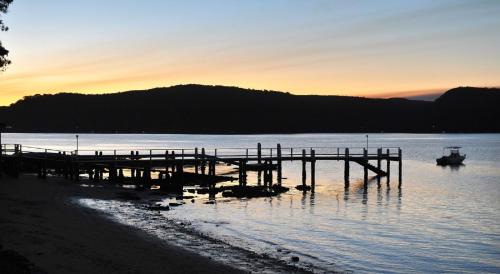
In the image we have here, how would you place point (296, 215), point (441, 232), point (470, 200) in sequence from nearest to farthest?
1. point (441, 232)
2. point (296, 215)
3. point (470, 200)

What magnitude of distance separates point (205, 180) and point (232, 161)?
2.97m

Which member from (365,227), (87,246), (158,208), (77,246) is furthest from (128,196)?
(77,246)

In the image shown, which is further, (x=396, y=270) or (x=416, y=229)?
(x=416, y=229)

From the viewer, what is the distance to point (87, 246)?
59.6 feet

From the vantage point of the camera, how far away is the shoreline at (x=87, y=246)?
15.4m

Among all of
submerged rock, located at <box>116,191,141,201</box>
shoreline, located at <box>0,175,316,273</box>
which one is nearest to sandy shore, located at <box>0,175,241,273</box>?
shoreline, located at <box>0,175,316,273</box>

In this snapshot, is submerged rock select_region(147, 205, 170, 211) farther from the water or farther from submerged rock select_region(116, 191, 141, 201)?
submerged rock select_region(116, 191, 141, 201)

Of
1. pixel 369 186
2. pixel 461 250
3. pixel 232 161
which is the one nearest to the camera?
pixel 461 250

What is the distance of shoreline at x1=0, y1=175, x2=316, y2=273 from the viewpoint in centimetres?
1542

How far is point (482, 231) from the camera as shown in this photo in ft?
96.5

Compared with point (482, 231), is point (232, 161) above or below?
above

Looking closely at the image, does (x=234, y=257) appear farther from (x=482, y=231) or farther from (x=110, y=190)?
(x=110, y=190)

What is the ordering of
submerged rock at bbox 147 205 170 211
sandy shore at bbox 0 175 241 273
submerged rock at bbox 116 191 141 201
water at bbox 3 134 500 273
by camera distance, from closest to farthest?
sandy shore at bbox 0 175 241 273
water at bbox 3 134 500 273
submerged rock at bbox 147 205 170 211
submerged rock at bbox 116 191 141 201

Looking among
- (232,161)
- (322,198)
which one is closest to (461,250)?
(322,198)
